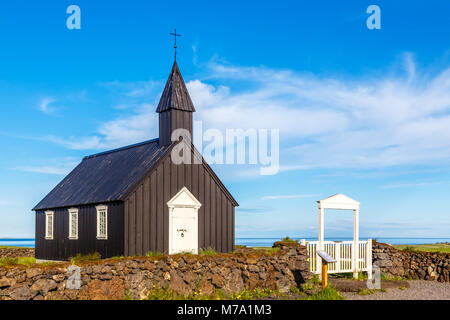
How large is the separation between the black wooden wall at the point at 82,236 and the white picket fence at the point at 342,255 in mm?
8042

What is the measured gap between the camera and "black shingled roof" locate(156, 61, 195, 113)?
24.5m

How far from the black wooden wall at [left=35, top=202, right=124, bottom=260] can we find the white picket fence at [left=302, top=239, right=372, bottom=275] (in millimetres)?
8042

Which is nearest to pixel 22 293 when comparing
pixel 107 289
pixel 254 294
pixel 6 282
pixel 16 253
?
pixel 6 282

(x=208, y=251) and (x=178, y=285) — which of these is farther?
(x=208, y=251)

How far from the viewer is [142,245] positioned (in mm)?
21438

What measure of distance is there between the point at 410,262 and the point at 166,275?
1384 centimetres

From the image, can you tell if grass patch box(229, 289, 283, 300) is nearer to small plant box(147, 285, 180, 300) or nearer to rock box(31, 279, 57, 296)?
small plant box(147, 285, 180, 300)

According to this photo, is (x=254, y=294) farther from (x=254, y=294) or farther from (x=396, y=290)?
(x=396, y=290)

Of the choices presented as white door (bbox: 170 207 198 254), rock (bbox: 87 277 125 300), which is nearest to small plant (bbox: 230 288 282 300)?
rock (bbox: 87 277 125 300)

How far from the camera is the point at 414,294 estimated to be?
1930 centimetres

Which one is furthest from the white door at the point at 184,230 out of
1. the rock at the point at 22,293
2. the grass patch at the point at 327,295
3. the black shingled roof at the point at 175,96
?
the rock at the point at 22,293

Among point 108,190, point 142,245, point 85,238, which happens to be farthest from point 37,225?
point 142,245
